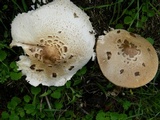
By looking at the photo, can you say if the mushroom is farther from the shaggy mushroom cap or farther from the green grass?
the green grass

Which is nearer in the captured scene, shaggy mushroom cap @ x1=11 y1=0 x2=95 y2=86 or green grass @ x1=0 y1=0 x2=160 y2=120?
shaggy mushroom cap @ x1=11 y1=0 x2=95 y2=86

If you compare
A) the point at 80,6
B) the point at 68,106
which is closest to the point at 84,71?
the point at 68,106

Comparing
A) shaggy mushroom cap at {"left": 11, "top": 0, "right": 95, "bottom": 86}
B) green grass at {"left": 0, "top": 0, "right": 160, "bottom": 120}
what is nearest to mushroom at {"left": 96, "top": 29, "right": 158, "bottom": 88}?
shaggy mushroom cap at {"left": 11, "top": 0, "right": 95, "bottom": 86}

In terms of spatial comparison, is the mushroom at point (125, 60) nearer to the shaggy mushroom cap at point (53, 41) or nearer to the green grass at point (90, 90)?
the shaggy mushroom cap at point (53, 41)

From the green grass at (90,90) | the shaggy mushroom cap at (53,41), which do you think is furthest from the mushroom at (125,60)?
the green grass at (90,90)

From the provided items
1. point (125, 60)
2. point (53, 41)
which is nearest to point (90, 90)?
point (125, 60)

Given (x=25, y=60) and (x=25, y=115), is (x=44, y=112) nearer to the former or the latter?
(x=25, y=115)
